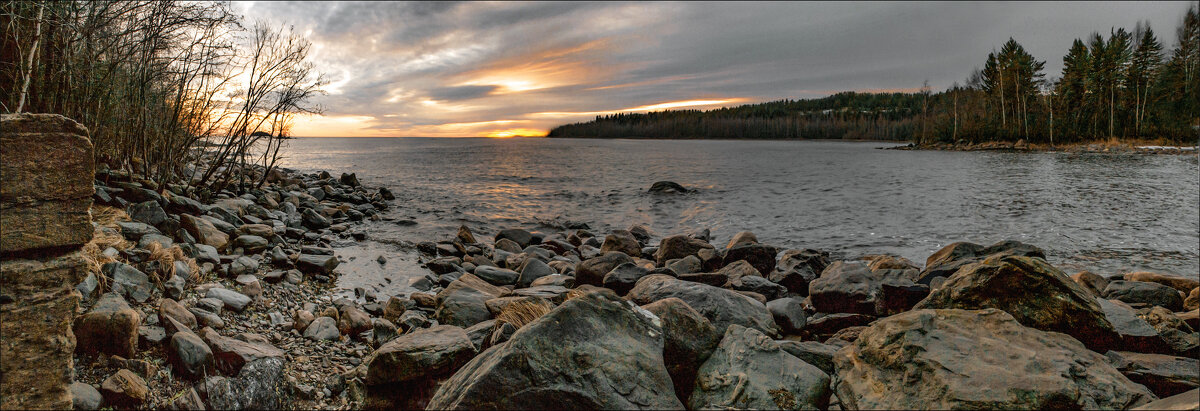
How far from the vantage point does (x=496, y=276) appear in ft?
28.0

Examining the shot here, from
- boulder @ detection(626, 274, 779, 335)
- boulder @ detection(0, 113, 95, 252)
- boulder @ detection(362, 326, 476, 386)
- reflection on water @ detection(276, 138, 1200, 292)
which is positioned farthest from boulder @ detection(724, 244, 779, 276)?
boulder @ detection(0, 113, 95, 252)

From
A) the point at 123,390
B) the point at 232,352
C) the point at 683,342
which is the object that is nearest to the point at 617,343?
the point at 683,342

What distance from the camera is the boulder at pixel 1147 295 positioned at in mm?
6762

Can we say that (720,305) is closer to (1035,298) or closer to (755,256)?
(1035,298)

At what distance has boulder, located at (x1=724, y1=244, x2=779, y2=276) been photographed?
384 inches

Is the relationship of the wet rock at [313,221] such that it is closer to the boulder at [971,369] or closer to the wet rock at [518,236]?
the wet rock at [518,236]

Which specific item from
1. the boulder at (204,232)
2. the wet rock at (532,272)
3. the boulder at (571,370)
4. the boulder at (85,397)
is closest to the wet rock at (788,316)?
the boulder at (571,370)

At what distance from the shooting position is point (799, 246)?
12.7 metres

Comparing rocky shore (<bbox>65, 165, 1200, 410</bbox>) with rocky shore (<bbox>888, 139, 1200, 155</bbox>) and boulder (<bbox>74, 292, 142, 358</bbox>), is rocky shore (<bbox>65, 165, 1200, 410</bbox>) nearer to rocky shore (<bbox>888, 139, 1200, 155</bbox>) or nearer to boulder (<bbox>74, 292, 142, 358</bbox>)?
boulder (<bbox>74, 292, 142, 358</bbox>)

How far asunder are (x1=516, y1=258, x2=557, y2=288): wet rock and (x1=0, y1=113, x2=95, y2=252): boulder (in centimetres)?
567

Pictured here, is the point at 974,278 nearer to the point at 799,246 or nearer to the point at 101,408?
the point at 101,408

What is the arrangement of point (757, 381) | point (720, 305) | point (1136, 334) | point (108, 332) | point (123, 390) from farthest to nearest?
1. point (720, 305)
2. point (1136, 334)
3. point (108, 332)
4. point (123, 390)
5. point (757, 381)

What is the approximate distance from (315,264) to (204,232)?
5.48ft

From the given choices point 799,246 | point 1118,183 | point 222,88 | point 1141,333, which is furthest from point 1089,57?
point 222,88
